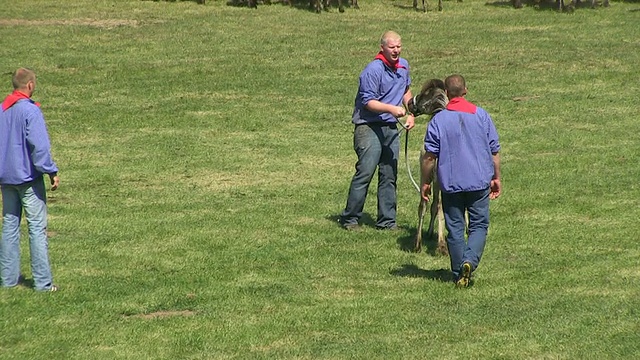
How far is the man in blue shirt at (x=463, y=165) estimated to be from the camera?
9.69m

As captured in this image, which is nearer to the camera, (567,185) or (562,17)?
(567,185)

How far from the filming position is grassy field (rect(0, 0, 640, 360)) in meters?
8.75

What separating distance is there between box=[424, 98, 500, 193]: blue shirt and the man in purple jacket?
124 inches

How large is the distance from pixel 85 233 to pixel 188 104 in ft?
27.5

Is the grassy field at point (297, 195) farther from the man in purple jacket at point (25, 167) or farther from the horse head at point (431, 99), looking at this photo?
the horse head at point (431, 99)

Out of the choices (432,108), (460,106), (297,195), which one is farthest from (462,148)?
(297,195)

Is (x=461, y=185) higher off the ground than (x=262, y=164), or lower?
higher

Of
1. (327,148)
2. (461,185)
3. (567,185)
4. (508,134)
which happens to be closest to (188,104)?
(327,148)

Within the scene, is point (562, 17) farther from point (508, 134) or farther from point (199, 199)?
point (199, 199)

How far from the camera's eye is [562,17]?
29.4 m

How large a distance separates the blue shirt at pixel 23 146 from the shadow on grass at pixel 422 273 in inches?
126

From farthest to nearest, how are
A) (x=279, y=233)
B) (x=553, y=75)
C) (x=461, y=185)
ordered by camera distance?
(x=553, y=75)
(x=279, y=233)
(x=461, y=185)

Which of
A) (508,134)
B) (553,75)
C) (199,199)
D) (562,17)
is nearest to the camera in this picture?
(199,199)

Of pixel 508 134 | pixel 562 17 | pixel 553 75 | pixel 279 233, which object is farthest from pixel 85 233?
pixel 562 17
